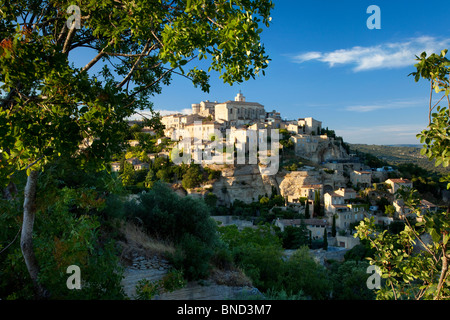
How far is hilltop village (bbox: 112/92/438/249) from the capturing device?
31.4 meters

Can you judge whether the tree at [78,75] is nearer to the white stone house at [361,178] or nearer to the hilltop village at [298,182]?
the hilltop village at [298,182]

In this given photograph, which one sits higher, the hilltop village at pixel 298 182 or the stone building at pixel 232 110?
the stone building at pixel 232 110

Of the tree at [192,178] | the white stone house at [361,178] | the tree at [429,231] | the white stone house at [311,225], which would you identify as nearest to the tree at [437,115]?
the tree at [429,231]

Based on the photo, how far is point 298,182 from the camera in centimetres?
3825

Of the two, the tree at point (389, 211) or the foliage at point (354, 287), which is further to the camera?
the tree at point (389, 211)

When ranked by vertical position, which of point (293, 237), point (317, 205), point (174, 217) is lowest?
point (293, 237)

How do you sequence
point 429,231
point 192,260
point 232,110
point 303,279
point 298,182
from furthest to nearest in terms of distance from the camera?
point 232,110 → point 298,182 → point 303,279 → point 192,260 → point 429,231

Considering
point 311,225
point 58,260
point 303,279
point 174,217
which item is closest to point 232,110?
point 311,225

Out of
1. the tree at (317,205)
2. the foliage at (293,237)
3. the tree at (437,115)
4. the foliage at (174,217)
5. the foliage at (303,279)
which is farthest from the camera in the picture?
the tree at (317,205)

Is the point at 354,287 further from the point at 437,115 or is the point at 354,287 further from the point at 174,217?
the point at 437,115

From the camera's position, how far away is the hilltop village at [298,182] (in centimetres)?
3138

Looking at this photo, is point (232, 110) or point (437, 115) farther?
point (232, 110)

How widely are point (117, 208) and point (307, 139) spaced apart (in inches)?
1666

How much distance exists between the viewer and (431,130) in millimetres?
2025
